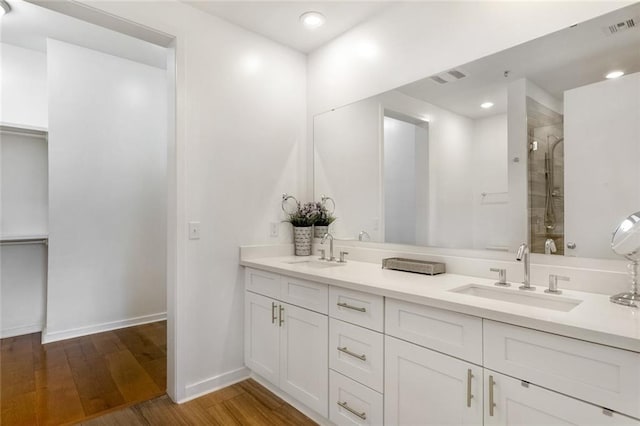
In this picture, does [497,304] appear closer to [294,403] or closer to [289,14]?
[294,403]

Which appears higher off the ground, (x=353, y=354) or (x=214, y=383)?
(x=353, y=354)

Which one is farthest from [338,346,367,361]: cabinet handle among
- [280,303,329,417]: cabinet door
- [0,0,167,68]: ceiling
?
[0,0,167,68]: ceiling

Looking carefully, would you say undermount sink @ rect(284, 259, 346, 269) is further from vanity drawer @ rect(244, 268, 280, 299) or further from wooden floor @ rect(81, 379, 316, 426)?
wooden floor @ rect(81, 379, 316, 426)

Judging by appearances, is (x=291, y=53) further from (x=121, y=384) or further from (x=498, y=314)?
(x=121, y=384)

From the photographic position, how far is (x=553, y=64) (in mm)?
1547

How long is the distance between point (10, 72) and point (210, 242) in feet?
8.66

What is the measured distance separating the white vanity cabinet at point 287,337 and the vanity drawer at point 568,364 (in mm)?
864

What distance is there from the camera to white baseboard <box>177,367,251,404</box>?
215 cm

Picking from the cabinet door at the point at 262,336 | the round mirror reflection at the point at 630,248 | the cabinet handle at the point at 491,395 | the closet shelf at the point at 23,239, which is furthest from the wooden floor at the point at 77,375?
the round mirror reflection at the point at 630,248

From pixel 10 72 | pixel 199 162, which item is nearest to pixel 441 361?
pixel 199 162

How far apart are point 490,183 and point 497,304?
0.76m

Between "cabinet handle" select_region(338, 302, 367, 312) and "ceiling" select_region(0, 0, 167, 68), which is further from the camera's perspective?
"ceiling" select_region(0, 0, 167, 68)

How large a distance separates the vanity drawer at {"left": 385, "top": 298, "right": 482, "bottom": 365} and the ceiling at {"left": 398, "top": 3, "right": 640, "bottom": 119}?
1081 mm

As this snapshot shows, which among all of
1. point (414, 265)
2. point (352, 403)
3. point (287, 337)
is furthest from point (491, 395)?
point (287, 337)
